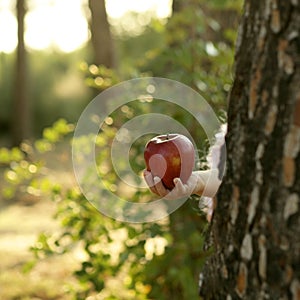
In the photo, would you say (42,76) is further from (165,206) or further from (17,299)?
(165,206)

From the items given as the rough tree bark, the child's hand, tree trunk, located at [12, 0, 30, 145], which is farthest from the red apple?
tree trunk, located at [12, 0, 30, 145]

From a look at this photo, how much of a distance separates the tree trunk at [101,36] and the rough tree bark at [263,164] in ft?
32.7

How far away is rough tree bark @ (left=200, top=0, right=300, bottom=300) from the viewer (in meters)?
1.71

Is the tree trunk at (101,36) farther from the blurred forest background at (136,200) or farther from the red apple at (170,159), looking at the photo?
the red apple at (170,159)

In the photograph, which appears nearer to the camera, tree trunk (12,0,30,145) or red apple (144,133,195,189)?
red apple (144,133,195,189)

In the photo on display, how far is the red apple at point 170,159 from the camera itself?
228 centimetres

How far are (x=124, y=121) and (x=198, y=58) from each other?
590 millimetres

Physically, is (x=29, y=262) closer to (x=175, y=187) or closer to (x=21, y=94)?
(x=175, y=187)

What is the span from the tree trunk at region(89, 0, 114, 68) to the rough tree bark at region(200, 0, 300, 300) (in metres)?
9.98

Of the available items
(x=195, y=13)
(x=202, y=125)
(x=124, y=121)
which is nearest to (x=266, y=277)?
(x=202, y=125)

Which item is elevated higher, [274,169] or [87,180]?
[87,180]

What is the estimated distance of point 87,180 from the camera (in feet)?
13.3

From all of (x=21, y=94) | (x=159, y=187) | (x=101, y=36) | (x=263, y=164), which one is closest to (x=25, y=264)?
(x=159, y=187)

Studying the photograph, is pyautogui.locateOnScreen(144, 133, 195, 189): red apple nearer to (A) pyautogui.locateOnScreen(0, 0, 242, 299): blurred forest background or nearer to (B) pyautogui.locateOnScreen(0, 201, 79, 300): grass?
(A) pyautogui.locateOnScreen(0, 0, 242, 299): blurred forest background
